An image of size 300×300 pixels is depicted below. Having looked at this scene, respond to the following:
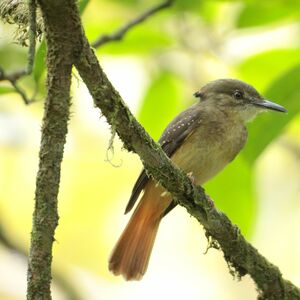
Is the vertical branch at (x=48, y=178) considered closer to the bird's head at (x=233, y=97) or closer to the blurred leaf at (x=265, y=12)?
the blurred leaf at (x=265, y=12)

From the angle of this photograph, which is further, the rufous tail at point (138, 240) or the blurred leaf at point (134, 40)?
the rufous tail at point (138, 240)

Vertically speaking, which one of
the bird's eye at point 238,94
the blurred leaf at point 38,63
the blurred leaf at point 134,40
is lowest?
the blurred leaf at point 38,63

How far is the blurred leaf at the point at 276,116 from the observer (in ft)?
11.1

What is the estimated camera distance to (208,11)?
4.26m

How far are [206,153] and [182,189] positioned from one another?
1.20 m

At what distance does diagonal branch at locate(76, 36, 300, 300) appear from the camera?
8.48 feet

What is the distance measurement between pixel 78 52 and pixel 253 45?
3.63 metres

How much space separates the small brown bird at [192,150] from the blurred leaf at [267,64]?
1.00 feet

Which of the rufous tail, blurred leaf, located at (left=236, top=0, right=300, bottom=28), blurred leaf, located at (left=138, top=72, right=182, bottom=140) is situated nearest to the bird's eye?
blurred leaf, located at (left=138, top=72, right=182, bottom=140)

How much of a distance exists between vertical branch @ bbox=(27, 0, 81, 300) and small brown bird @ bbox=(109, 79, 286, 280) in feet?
4.83

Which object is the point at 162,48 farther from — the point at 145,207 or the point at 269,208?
the point at 269,208

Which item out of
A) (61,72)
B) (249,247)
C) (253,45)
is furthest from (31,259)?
(253,45)

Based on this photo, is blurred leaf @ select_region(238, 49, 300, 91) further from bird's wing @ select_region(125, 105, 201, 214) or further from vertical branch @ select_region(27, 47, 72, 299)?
vertical branch @ select_region(27, 47, 72, 299)

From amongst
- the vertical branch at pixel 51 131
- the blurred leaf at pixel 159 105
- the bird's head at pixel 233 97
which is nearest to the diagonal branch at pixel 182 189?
the vertical branch at pixel 51 131
